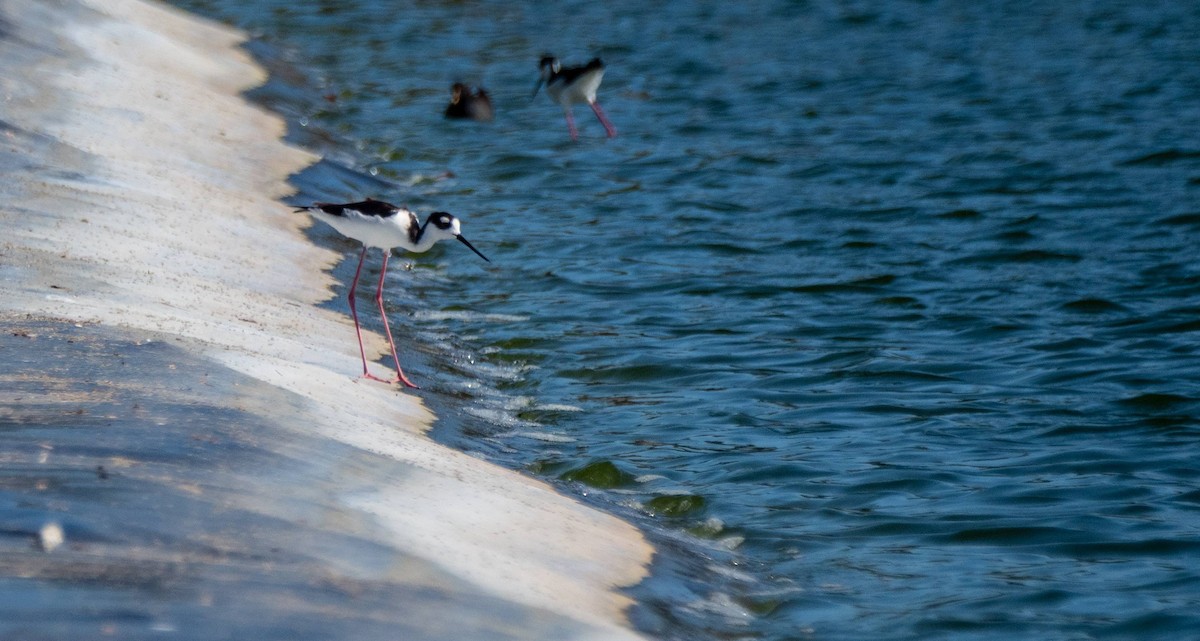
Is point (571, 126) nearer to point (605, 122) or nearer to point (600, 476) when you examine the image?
point (605, 122)

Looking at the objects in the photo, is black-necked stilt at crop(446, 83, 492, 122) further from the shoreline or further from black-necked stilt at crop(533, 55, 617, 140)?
the shoreline

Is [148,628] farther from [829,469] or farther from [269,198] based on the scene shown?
[269,198]

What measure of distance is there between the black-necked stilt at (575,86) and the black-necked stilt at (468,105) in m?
0.82

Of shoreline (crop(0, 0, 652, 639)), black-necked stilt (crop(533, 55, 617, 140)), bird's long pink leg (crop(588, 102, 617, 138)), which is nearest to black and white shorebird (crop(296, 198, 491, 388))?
shoreline (crop(0, 0, 652, 639))

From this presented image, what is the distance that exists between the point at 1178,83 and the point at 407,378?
1266cm

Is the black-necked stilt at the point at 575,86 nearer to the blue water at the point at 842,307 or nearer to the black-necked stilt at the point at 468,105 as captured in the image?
the blue water at the point at 842,307

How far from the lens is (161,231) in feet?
33.6

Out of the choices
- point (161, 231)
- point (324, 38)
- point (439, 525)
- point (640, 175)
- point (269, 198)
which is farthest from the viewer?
point (324, 38)

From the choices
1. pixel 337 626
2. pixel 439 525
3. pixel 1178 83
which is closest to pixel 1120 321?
pixel 439 525

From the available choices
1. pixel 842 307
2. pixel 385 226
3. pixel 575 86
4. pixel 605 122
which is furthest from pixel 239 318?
pixel 605 122

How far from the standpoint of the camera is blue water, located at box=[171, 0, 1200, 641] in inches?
266

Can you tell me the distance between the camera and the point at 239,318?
28.8ft

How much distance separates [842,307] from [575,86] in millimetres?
7681

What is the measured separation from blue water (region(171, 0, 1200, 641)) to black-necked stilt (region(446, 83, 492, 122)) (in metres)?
0.17
